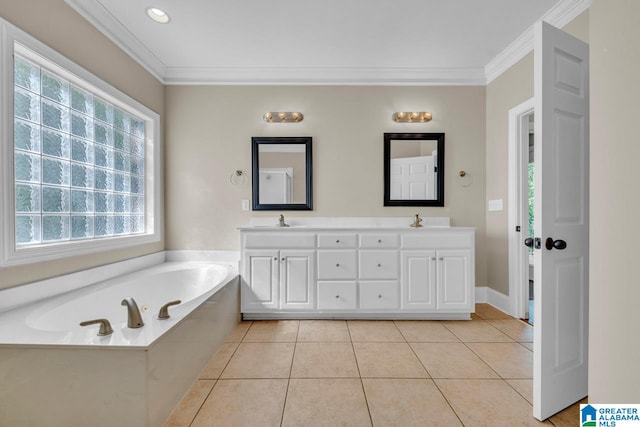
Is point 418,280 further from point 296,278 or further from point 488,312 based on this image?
point 296,278

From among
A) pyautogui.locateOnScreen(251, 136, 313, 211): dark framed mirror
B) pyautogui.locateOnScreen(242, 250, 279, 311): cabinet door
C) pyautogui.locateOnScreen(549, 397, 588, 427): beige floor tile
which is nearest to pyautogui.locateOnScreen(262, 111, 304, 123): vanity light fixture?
pyautogui.locateOnScreen(251, 136, 313, 211): dark framed mirror

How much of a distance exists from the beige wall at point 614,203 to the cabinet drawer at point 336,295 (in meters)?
1.67

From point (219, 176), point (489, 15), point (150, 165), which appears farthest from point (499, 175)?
point (150, 165)

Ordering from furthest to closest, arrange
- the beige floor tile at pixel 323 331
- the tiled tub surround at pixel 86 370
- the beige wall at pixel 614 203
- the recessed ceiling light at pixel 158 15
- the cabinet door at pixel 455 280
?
the cabinet door at pixel 455 280 < the beige floor tile at pixel 323 331 < the recessed ceiling light at pixel 158 15 < the tiled tub surround at pixel 86 370 < the beige wall at pixel 614 203

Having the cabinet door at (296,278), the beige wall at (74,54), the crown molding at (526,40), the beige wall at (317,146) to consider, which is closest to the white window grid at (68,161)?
the beige wall at (74,54)

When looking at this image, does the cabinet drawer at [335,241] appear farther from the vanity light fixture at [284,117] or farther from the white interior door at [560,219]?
the white interior door at [560,219]

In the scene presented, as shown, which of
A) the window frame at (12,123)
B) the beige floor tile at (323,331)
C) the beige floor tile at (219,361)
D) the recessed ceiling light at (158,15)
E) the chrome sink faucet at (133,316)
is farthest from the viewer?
the beige floor tile at (323,331)

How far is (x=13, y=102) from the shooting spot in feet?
5.13

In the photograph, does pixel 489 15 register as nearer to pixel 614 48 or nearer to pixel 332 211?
pixel 614 48

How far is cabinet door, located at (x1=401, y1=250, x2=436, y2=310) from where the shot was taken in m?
2.66

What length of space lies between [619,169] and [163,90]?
360 cm

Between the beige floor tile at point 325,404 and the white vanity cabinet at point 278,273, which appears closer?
the beige floor tile at point 325,404

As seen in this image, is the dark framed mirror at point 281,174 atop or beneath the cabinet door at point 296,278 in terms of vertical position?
atop

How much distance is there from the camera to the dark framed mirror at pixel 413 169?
3111mm
